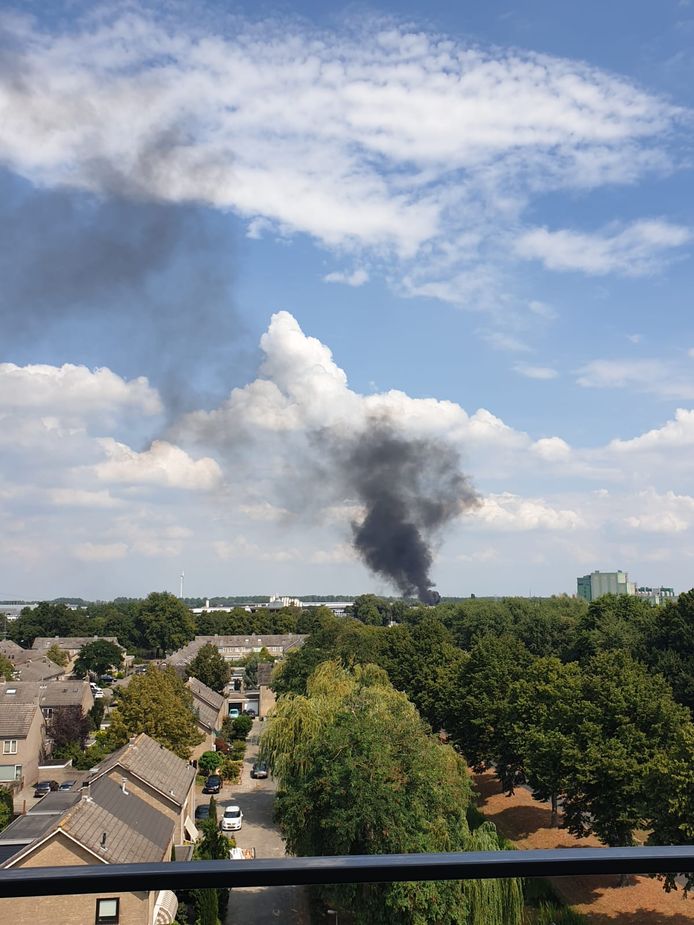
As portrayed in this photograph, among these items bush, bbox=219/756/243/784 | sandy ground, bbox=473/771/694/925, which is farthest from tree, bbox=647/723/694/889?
bush, bbox=219/756/243/784

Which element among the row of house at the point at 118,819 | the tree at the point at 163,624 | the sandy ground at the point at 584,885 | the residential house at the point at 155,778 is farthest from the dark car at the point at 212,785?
the tree at the point at 163,624

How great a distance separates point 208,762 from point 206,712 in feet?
26.8

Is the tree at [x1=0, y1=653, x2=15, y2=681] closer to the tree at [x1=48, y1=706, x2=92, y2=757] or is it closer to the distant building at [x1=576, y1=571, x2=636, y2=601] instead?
the tree at [x1=48, y1=706, x2=92, y2=757]

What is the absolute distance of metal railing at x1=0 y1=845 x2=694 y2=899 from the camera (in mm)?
1740

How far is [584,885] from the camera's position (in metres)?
15.8

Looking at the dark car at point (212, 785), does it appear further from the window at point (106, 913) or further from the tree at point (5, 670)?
the window at point (106, 913)

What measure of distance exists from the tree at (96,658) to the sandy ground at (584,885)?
1933 inches

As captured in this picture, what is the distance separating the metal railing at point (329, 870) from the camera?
174cm

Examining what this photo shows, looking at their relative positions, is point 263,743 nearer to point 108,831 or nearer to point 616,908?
point 108,831

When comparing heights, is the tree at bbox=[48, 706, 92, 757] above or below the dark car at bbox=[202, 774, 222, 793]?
above

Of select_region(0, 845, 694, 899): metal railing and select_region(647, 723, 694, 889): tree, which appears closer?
select_region(0, 845, 694, 899): metal railing

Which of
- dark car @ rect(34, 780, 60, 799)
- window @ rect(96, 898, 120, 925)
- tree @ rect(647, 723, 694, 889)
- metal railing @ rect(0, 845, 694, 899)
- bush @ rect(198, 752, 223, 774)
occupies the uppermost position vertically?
metal railing @ rect(0, 845, 694, 899)

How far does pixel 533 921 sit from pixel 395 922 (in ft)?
9.30

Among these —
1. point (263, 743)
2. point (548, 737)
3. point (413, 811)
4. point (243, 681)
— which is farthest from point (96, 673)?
point (413, 811)
